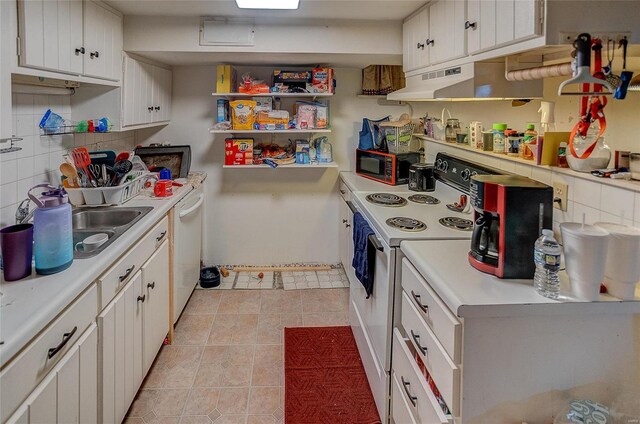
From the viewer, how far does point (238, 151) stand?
3.70 metres

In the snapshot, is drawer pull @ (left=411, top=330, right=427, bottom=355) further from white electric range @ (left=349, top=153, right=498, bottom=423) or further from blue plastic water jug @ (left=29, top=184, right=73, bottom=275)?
blue plastic water jug @ (left=29, top=184, right=73, bottom=275)

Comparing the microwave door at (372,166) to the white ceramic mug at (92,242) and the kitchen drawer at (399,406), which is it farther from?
the white ceramic mug at (92,242)

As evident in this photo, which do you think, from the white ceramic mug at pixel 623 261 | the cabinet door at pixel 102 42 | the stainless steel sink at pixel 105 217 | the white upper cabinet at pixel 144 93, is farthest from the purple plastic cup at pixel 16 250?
the white ceramic mug at pixel 623 261

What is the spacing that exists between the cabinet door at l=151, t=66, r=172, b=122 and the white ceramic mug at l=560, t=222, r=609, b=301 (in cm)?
310

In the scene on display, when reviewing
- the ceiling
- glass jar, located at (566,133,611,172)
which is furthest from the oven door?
the ceiling

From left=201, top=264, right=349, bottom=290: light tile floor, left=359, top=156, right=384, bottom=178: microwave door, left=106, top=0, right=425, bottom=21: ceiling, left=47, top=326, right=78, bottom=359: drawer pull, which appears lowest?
left=201, top=264, right=349, bottom=290: light tile floor

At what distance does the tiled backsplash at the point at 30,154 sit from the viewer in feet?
7.02

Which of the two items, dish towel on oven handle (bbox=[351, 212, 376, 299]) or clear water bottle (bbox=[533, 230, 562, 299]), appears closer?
clear water bottle (bbox=[533, 230, 562, 299])

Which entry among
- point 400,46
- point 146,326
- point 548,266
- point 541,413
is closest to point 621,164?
point 548,266

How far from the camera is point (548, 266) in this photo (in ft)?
4.40

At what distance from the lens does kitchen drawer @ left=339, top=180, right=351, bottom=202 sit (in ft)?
11.6

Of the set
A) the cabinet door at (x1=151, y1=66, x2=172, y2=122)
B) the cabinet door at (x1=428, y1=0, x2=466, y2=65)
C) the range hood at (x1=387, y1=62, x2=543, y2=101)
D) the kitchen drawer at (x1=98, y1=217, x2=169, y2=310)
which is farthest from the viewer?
the cabinet door at (x1=151, y1=66, x2=172, y2=122)

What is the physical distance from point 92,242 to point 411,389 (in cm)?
155

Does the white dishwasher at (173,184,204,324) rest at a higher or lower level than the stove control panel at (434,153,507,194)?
lower
